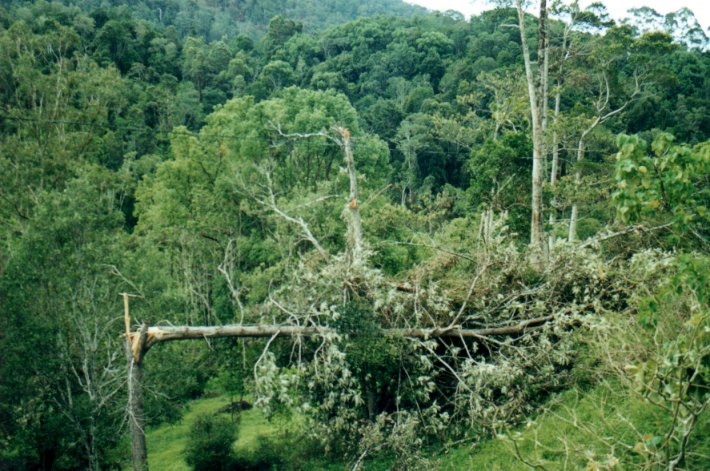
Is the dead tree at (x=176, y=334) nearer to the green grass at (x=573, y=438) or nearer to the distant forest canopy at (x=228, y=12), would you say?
the green grass at (x=573, y=438)

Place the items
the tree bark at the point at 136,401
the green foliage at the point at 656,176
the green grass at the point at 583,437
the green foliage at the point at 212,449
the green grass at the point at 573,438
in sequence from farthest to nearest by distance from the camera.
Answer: the green foliage at the point at 212,449 → the tree bark at the point at 136,401 → the green grass at the point at 583,437 → the green grass at the point at 573,438 → the green foliage at the point at 656,176

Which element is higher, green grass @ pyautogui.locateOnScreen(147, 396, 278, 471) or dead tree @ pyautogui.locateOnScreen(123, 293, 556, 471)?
dead tree @ pyautogui.locateOnScreen(123, 293, 556, 471)

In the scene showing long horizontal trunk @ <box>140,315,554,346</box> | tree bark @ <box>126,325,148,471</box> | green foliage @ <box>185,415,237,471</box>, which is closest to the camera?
tree bark @ <box>126,325,148,471</box>

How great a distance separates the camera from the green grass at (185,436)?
1544 centimetres

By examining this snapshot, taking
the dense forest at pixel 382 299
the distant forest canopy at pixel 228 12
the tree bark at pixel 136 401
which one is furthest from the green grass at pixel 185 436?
the distant forest canopy at pixel 228 12

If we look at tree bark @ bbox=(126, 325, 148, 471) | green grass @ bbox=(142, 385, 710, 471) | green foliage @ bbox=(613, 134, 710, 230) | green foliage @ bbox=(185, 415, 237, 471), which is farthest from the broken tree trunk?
green foliage @ bbox=(613, 134, 710, 230)

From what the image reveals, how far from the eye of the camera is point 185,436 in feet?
61.9

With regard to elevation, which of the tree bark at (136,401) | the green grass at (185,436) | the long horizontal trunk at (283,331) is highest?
the long horizontal trunk at (283,331)

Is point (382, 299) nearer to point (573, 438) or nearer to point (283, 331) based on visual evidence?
point (283, 331)

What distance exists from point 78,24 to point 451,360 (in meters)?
54.8

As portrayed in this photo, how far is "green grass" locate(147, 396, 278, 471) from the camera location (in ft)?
50.6

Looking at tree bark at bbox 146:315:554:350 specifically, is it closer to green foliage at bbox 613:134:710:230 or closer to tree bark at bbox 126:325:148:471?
tree bark at bbox 126:325:148:471

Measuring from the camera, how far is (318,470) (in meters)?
11.1

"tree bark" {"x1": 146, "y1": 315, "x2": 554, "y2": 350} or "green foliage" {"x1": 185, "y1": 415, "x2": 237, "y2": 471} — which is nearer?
"tree bark" {"x1": 146, "y1": 315, "x2": 554, "y2": 350}
